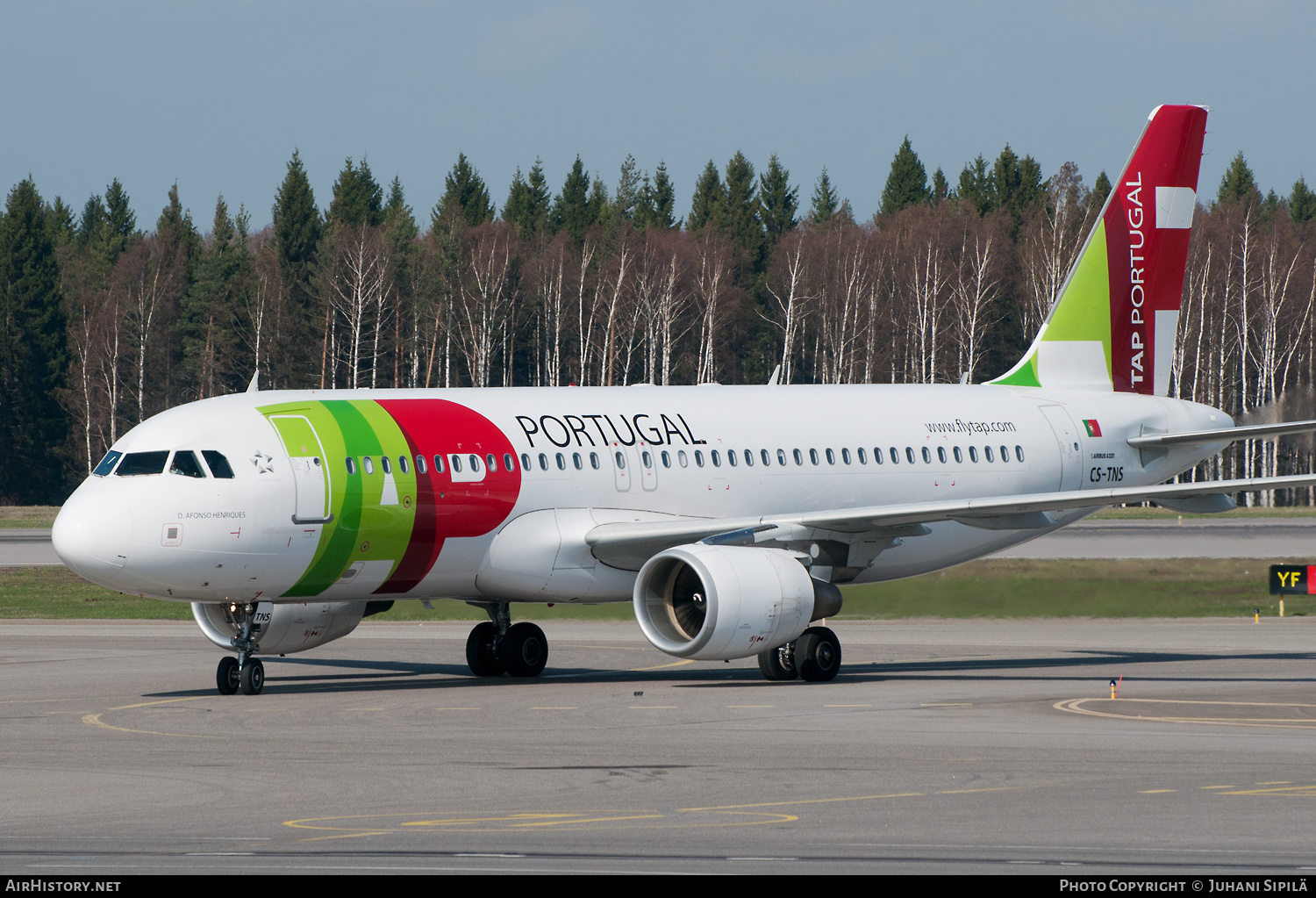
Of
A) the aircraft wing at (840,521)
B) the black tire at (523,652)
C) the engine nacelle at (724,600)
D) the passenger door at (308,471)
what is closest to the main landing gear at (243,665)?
the passenger door at (308,471)

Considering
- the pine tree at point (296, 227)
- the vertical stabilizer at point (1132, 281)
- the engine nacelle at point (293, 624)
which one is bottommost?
the engine nacelle at point (293, 624)

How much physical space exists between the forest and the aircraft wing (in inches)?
2812

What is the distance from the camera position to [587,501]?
93.7 ft

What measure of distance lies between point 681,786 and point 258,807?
3832 mm

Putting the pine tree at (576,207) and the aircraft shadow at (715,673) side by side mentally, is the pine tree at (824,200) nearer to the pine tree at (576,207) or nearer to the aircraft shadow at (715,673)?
the pine tree at (576,207)

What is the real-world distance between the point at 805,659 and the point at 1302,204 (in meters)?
121

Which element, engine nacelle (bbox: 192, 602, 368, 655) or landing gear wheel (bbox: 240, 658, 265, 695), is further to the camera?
engine nacelle (bbox: 192, 602, 368, 655)

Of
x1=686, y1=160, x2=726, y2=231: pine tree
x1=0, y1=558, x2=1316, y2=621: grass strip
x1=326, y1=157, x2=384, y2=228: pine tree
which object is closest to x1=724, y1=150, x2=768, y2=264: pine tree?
x1=686, y1=160, x2=726, y2=231: pine tree

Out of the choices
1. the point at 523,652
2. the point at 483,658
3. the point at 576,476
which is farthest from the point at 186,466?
the point at 523,652

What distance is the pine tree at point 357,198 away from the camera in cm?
13012

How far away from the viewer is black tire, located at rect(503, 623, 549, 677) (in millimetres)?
29641

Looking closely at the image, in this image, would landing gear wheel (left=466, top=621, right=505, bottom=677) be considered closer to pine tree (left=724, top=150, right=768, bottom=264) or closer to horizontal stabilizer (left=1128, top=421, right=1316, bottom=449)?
horizontal stabilizer (left=1128, top=421, right=1316, bottom=449)

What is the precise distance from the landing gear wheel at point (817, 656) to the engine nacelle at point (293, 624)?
285 inches

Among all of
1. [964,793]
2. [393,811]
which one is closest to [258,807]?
[393,811]
